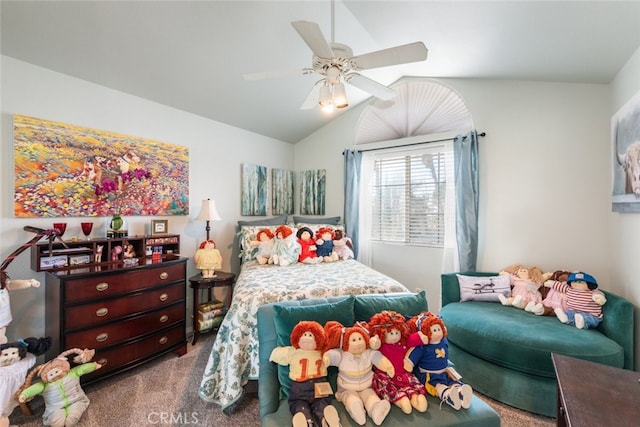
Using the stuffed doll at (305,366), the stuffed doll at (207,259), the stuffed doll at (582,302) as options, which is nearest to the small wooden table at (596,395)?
the stuffed doll at (582,302)

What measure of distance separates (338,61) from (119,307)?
236 cm

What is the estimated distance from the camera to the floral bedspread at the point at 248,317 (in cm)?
172

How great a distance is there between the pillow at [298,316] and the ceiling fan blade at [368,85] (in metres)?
1.45

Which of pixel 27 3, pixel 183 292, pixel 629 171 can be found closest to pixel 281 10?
pixel 27 3

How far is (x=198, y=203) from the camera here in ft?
9.93

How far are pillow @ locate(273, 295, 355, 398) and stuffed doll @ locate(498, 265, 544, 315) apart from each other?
1661 millimetres

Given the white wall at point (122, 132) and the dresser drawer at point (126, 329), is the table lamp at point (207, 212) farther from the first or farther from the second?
the dresser drawer at point (126, 329)

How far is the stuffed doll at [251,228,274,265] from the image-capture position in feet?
9.34

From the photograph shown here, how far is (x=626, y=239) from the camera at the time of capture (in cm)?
201

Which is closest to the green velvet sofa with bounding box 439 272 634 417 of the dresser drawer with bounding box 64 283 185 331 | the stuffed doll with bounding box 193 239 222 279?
the stuffed doll with bounding box 193 239 222 279

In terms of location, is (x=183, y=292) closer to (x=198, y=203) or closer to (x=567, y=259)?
(x=198, y=203)

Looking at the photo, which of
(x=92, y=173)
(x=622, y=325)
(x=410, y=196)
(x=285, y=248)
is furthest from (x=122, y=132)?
(x=622, y=325)

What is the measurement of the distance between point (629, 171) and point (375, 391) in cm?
232

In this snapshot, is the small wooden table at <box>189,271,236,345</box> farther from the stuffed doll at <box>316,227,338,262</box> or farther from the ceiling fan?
the ceiling fan
